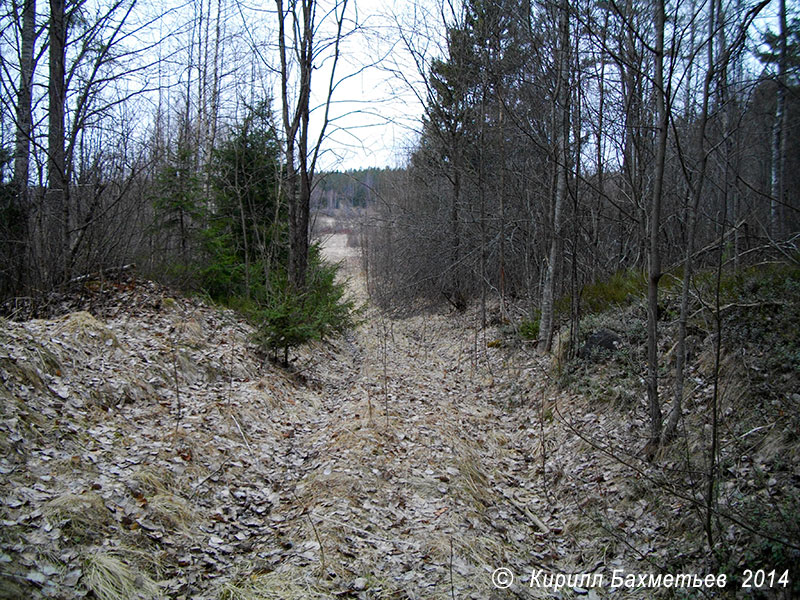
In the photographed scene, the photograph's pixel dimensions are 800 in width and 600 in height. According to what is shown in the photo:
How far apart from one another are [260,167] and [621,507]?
9.97 metres

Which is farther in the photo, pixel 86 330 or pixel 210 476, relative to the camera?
pixel 86 330

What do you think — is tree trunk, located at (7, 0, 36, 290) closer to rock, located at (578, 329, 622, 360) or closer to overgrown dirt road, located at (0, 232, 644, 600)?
overgrown dirt road, located at (0, 232, 644, 600)

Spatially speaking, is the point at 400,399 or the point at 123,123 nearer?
the point at 400,399

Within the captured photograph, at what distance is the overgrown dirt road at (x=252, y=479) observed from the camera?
11.4 feet

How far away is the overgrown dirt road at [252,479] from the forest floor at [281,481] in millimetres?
19

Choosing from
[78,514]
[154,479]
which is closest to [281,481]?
[154,479]

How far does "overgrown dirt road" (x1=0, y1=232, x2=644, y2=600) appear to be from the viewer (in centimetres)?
347

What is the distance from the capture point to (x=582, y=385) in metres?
6.90

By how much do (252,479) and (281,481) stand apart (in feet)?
0.95

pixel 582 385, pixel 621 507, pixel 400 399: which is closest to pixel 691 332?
pixel 582 385

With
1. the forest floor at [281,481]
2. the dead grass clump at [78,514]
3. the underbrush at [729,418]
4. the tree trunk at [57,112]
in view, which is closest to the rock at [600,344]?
the underbrush at [729,418]

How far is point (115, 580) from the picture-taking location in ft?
10.3

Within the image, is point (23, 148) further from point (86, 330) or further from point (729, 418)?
point (729, 418)

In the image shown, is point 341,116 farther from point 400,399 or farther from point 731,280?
point 731,280
